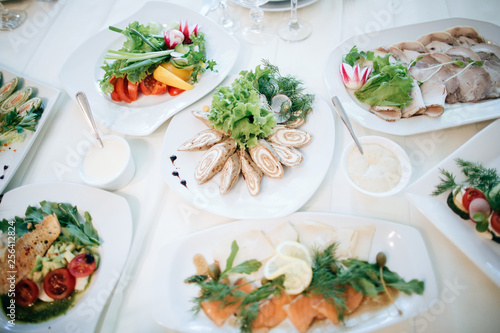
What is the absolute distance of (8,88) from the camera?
6.88ft

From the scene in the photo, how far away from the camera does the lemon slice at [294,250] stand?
1.30 meters

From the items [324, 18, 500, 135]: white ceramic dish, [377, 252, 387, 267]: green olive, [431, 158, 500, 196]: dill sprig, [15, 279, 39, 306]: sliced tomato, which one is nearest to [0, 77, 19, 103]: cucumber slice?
[15, 279, 39, 306]: sliced tomato

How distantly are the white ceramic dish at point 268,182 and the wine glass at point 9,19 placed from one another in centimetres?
189

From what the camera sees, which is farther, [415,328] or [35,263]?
[35,263]

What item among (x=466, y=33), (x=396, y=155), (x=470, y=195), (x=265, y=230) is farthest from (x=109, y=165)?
(x=466, y=33)

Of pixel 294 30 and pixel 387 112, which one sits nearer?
pixel 387 112

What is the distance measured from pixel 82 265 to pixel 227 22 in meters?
1.77

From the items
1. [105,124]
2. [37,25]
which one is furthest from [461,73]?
[37,25]

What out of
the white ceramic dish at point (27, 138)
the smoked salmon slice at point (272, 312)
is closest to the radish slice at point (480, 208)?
the smoked salmon slice at point (272, 312)

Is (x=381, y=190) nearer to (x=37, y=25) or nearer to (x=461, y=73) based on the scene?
(x=461, y=73)

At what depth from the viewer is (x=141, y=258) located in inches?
60.4

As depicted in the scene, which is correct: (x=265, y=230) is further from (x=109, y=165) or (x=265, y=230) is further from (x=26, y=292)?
(x=26, y=292)

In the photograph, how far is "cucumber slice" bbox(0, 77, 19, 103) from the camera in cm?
207

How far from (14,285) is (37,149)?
2.83 ft
